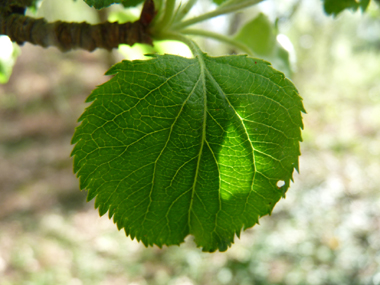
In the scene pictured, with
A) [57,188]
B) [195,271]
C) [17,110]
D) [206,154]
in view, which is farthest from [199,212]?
[17,110]

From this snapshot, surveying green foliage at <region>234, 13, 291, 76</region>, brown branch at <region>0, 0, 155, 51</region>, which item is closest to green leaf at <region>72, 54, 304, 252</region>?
brown branch at <region>0, 0, 155, 51</region>

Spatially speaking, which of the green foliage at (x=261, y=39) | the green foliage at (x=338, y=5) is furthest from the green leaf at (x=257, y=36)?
the green foliage at (x=338, y=5)

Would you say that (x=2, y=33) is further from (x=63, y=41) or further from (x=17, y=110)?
(x=17, y=110)

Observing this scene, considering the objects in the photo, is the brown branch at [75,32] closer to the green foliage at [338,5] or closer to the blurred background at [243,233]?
the blurred background at [243,233]

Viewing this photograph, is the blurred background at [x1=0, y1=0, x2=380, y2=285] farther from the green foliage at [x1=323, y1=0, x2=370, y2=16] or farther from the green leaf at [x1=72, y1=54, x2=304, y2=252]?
the green leaf at [x1=72, y1=54, x2=304, y2=252]

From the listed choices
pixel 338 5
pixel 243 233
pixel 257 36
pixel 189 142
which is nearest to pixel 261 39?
pixel 257 36

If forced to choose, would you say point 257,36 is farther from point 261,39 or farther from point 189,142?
point 189,142
